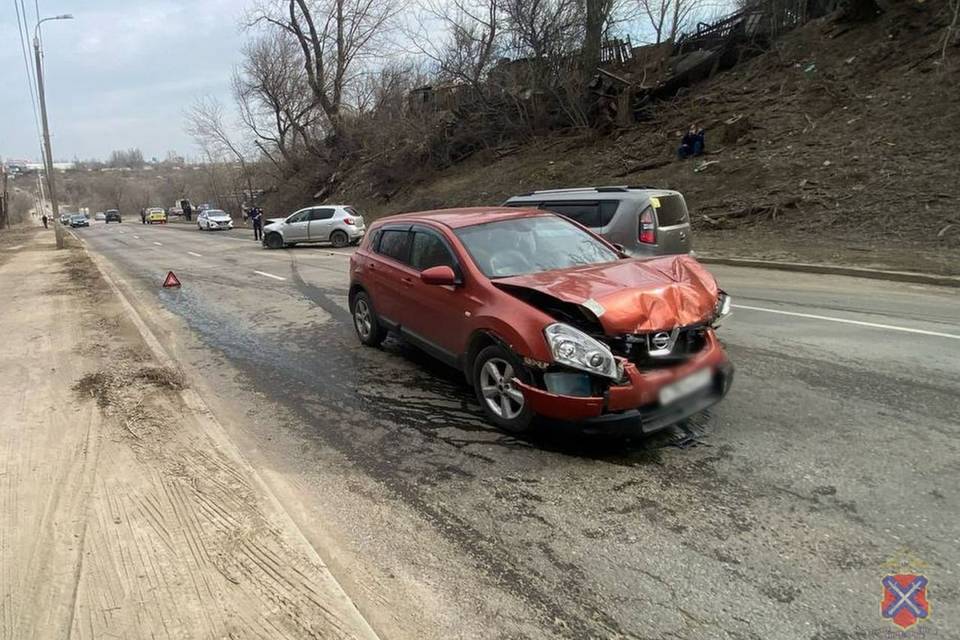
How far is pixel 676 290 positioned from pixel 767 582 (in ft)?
6.70

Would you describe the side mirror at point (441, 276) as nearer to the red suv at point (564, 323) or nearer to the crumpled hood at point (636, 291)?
the red suv at point (564, 323)

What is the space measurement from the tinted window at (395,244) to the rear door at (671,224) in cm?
468

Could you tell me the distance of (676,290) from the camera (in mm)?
4281

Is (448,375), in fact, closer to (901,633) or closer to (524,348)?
(524,348)

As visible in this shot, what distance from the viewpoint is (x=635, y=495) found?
11.7ft

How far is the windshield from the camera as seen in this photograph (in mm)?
5070

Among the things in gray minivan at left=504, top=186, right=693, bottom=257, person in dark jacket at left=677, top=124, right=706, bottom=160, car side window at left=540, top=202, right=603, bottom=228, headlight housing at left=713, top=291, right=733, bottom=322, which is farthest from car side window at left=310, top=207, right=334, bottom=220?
headlight housing at left=713, top=291, right=733, bottom=322

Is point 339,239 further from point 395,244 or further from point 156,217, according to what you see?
point 156,217

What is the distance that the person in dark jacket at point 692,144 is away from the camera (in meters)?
20.6

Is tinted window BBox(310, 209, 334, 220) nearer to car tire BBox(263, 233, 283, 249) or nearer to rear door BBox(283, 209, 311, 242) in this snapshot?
rear door BBox(283, 209, 311, 242)

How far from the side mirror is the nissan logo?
67.5 inches

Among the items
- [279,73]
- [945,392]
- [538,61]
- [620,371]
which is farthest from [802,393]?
[279,73]

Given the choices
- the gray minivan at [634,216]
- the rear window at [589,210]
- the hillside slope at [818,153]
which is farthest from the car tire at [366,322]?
the hillside slope at [818,153]

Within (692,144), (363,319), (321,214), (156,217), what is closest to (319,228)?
(321,214)
